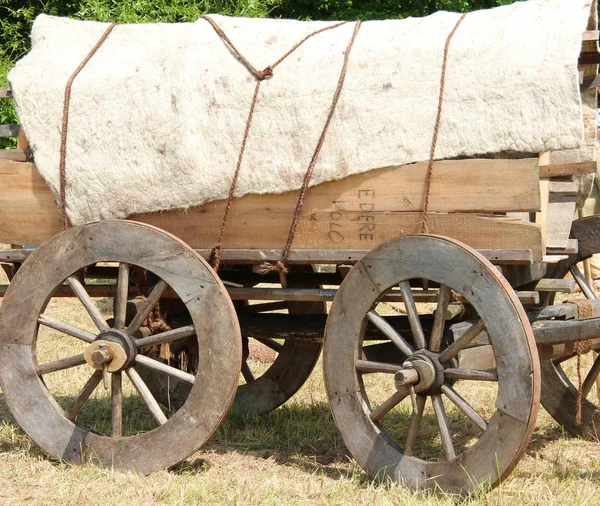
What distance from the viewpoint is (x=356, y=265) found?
170 inches

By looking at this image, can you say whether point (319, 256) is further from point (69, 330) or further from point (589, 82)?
point (589, 82)

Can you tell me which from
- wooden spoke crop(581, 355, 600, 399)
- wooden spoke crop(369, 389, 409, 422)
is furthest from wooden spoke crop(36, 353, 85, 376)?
wooden spoke crop(581, 355, 600, 399)

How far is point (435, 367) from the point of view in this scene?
166 inches

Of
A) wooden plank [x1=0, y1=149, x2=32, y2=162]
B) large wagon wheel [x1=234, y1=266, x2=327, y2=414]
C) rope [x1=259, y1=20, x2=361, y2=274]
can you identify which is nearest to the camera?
rope [x1=259, y1=20, x2=361, y2=274]

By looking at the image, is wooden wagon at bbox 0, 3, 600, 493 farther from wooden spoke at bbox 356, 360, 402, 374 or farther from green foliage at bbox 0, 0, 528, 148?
green foliage at bbox 0, 0, 528, 148

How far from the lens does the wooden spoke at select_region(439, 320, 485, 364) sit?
4.09m

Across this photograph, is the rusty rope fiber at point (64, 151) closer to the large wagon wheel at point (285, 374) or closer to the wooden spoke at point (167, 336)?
the wooden spoke at point (167, 336)

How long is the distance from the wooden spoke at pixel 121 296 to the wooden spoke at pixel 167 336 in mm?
130

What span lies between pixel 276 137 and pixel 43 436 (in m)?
1.80

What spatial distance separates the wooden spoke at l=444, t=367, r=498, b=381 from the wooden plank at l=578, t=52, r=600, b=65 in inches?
65.4

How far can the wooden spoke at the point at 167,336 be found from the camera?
4.54 metres

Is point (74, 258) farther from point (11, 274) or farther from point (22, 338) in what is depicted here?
point (11, 274)

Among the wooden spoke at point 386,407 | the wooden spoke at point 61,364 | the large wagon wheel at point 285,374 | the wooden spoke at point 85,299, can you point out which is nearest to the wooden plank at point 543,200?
the wooden spoke at point 386,407

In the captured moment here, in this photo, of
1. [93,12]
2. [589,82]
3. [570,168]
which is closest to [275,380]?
[570,168]
